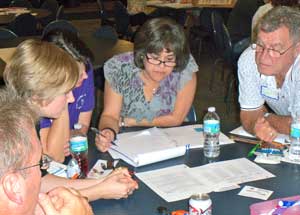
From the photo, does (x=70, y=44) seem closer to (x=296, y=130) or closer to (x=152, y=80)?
(x=152, y=80)

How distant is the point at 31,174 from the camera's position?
1237 mm

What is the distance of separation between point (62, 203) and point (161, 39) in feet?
4.24

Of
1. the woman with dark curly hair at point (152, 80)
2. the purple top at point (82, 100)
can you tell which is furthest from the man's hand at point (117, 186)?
the purple top at point (82, 100)

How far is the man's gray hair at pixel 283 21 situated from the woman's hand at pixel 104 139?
94 centimetres

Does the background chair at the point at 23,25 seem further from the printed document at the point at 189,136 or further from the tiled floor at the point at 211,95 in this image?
the printed document at the point at 189,136

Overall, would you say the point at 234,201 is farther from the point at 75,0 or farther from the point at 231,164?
the point at 75,0

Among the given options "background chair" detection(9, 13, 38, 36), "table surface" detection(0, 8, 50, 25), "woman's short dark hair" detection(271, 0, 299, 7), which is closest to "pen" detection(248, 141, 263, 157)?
"woman's short dark hair" detection(271, 0, 299, 7)

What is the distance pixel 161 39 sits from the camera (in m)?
2.55

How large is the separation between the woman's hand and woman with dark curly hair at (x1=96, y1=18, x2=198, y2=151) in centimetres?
17

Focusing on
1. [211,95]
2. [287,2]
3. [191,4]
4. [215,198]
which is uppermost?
[287,2]

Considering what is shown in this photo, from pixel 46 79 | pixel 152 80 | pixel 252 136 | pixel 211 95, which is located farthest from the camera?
pixel 211 95

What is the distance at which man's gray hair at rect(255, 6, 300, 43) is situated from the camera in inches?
97.4

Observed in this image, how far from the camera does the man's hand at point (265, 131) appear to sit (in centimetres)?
235

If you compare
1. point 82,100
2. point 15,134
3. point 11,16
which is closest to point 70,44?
point 82,100
